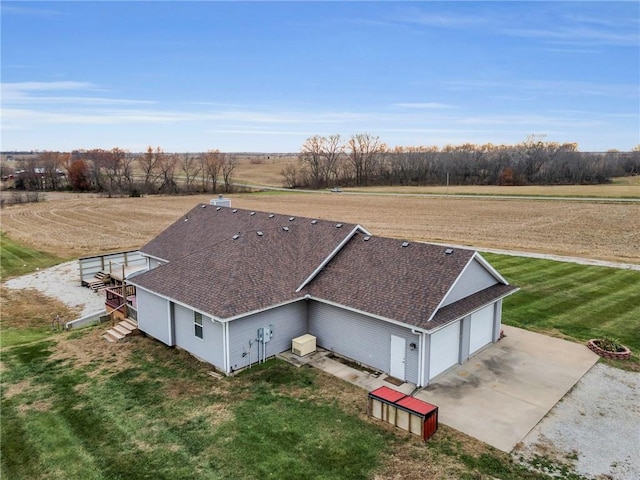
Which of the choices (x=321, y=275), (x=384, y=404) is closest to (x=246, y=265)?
(x=321, y=275)

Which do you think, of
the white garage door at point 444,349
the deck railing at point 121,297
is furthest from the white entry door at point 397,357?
the deck railing at point 121,297

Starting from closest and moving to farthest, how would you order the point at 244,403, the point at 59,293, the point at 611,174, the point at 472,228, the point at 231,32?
1. the point at 244,403
2. the point at 59,293
3. the point at 231,32
4. the point at 472,228
5. the point at 611,174

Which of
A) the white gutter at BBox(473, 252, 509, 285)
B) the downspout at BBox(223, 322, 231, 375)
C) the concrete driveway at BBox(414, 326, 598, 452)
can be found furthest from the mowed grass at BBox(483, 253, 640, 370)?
the downspout at BBox(223, 322, 231, 375)

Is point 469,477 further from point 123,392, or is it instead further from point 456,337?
point 123,392

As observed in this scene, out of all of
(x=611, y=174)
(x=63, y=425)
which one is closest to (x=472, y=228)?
(x=63, y=425)

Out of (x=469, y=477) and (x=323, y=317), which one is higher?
(x=323, y=317)

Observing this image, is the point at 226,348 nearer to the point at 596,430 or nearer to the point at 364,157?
the point at 596,430

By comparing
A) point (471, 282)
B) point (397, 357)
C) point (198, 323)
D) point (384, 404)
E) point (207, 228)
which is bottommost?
point (384, 404)

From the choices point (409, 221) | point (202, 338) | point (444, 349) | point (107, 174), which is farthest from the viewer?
point (107, 174)
